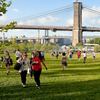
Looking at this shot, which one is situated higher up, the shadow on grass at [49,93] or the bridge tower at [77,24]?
the bridge tower at [77,24]

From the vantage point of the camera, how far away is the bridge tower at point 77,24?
15662 cm

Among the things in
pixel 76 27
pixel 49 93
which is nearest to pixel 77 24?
pixel 76 27

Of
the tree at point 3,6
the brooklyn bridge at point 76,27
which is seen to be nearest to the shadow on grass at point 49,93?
the tree at point 3,6

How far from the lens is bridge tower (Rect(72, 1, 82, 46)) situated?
514 feet

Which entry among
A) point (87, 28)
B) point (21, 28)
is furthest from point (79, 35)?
point (21, 28)

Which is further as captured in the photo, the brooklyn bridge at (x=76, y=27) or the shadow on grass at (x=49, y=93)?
the brooklyn bridge at (x=76, y=27)

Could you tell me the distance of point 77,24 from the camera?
158m

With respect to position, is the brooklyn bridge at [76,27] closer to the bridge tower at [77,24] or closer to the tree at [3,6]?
the bridge tower at [77,24]

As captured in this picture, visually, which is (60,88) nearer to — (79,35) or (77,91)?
(77,91)

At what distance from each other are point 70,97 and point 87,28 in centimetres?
14219

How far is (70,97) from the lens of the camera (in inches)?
778

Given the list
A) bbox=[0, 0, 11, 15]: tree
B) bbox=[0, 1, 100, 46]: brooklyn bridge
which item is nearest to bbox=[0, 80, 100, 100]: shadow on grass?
bbox=[0, 0, 11, 15]: tree

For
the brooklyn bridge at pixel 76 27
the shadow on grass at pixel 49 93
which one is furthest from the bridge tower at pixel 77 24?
the shadow on grass at pixel 49 93

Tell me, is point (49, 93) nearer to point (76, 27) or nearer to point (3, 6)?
point (3, 6)
